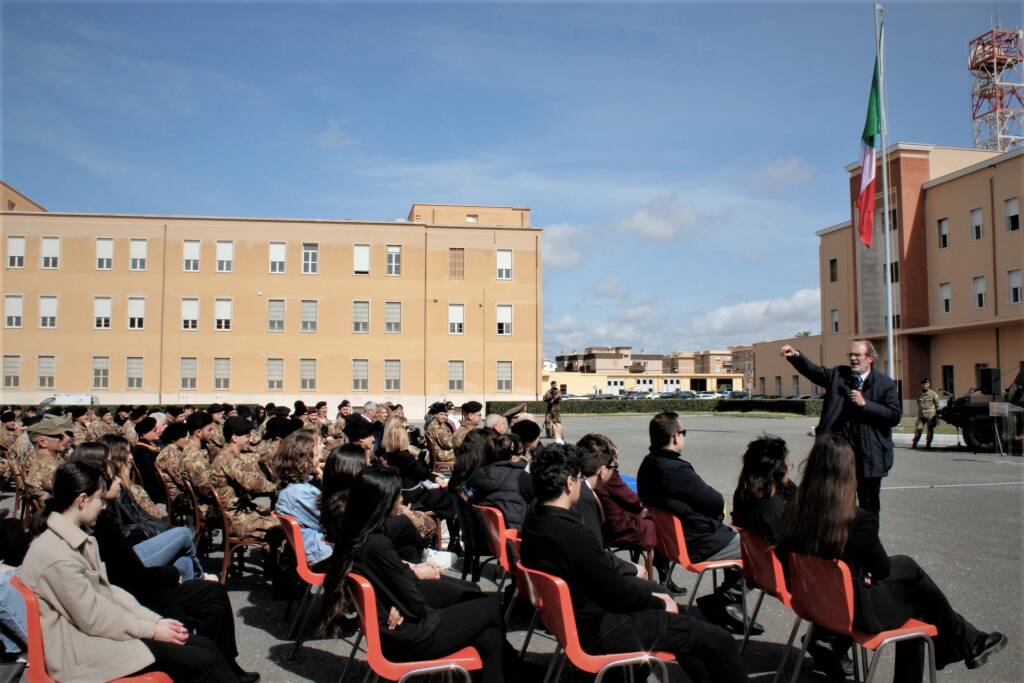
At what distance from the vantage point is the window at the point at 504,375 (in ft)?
150

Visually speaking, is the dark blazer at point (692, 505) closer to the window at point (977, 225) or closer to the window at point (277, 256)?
the window at point (977, 225)

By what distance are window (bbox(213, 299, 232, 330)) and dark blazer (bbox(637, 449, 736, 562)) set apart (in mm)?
41895

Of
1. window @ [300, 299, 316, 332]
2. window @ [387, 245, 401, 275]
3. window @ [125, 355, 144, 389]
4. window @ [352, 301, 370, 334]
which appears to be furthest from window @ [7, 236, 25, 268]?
window @ [387, 245, 401, 275]

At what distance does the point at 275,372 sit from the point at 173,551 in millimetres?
40352

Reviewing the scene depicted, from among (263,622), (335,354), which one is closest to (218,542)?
(263,622)

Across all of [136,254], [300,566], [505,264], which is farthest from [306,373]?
[300,566]

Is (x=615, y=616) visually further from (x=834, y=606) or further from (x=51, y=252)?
(x=51, y=252)

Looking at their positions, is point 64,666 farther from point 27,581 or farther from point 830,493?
point 830,493

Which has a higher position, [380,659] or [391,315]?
[391,315]

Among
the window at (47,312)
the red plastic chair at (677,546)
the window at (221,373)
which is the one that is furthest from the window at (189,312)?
the red plastic chair at (677,546)

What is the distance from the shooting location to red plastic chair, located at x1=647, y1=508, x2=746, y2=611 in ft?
17.5

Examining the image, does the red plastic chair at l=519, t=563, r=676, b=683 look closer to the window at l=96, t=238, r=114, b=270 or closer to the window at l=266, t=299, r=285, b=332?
→ the window at l=266, t=299, r=285, b=332

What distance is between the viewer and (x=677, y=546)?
546cm

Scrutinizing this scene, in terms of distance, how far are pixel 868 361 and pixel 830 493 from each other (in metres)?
3.19
